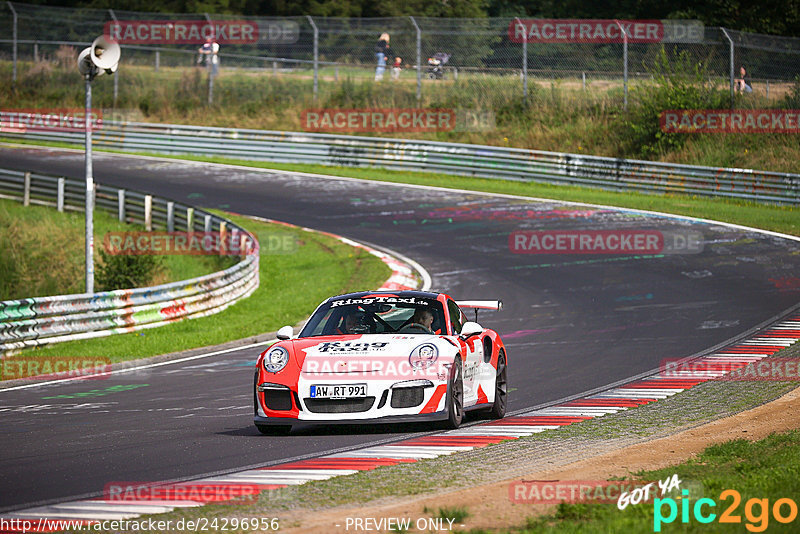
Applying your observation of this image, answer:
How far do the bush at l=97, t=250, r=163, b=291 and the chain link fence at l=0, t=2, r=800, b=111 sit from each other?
17363 millimetres

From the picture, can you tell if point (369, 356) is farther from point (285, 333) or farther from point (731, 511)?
point (731, 511)

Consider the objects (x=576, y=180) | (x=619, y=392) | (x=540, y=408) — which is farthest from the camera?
(x=576, y=180)

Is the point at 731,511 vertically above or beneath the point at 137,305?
above

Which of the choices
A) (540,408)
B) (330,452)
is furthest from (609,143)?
(330,452)

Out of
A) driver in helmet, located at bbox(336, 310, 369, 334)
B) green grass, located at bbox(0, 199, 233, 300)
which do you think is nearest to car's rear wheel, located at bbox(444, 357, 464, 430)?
driver in helmet, located at bbox(336, 310, 369, 334)

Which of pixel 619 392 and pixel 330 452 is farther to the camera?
pixel 619 392

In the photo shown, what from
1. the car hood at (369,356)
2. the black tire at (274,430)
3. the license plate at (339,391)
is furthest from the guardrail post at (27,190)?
the license plate at (339,391)

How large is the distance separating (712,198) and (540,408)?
21628 millimetres

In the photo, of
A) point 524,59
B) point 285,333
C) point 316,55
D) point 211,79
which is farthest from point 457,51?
point 285,333

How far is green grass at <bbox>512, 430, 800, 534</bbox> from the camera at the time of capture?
577 centimetres

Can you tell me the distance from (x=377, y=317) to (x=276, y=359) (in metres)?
1.28

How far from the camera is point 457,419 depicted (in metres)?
9.93

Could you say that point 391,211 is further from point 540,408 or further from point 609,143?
point 540,408

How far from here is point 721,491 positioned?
661cm
